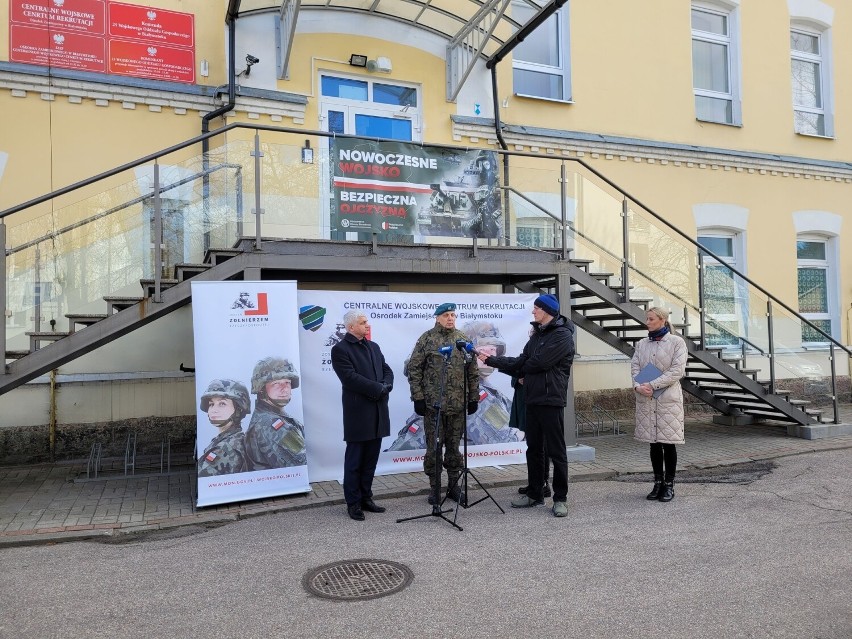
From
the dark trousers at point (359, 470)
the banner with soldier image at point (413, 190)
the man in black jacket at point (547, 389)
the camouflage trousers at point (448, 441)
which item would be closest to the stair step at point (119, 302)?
the banner with soldier image at point (413, 190)

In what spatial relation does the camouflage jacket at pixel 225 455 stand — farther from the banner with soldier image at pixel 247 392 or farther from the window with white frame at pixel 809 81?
the window with white frame at pixel 809 81

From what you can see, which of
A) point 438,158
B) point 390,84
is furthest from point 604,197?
point 390,84

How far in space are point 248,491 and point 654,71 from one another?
1005 centimetres

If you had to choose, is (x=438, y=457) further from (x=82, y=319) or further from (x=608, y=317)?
(x=608, y=317)

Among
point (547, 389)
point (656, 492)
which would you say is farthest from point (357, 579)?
point (656, 492)

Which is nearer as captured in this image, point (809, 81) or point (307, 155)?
point (307, 155)

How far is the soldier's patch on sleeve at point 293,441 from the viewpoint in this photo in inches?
257

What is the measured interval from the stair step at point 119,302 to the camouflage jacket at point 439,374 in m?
2.76

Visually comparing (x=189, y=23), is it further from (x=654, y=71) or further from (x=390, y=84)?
(x=654, y=71)

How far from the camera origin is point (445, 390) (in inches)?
235

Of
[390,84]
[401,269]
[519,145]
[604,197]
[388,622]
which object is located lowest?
[388,622]

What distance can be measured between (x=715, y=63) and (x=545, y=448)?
403 inches

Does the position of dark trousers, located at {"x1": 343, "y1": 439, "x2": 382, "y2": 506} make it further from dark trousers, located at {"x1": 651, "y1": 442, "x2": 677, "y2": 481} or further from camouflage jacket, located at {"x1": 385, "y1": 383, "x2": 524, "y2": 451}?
dark trousers, located at {"x1": 651, "y1": 442, "x2": 677, "y2": 481}

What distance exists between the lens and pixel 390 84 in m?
10.5
